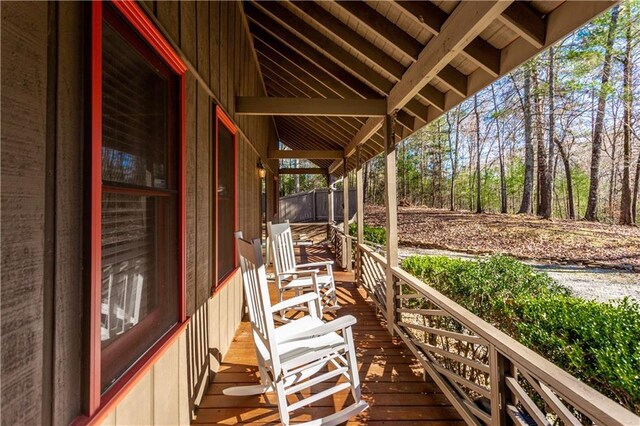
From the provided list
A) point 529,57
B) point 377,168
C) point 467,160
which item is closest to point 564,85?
point 467,160

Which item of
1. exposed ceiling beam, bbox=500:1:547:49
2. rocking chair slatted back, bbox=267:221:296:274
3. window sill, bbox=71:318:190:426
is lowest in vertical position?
window sill, bbox=71:318:190:426

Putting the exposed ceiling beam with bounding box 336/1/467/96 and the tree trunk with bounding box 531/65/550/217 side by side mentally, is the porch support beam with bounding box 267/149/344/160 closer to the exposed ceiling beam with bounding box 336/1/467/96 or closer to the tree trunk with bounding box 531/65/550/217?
the exposed ceiling beam with bounding box 336/1/467/96

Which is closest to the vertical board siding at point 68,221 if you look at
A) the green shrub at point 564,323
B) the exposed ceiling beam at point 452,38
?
the exposed ceiling beam at point 452,38

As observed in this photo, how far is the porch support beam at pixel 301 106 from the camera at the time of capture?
127 inches

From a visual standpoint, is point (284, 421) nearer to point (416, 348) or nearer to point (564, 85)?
point (416, 348)

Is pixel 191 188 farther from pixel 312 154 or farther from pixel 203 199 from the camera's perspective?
pixel 312 154

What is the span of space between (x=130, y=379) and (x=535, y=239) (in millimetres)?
11457

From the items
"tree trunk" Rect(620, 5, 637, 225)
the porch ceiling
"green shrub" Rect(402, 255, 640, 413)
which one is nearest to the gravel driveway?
"green shrub" Rect(402, 255, 640, 413)

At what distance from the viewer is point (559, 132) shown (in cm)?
1358

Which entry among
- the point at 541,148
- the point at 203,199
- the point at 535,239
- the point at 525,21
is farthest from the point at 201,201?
the point at 541,148

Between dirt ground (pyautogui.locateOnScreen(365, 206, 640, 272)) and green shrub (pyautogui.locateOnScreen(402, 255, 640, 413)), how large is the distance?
651 centimetres

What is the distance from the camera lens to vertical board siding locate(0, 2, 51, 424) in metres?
0.68

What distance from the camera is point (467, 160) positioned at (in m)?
23.0

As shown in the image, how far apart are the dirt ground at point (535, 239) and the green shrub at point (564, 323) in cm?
651
